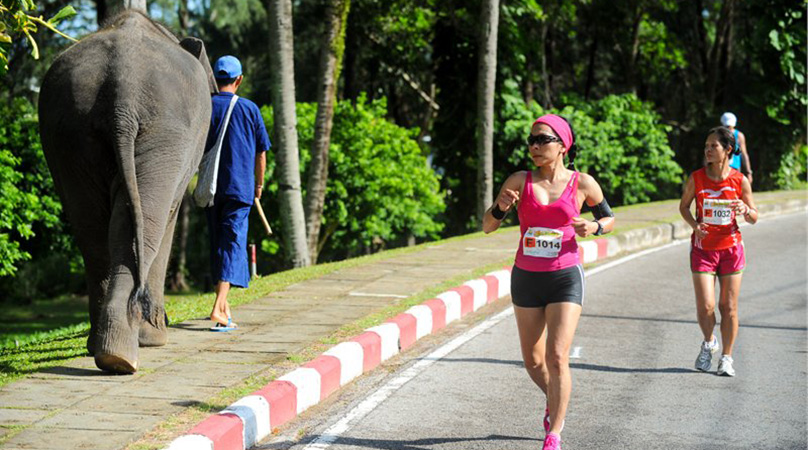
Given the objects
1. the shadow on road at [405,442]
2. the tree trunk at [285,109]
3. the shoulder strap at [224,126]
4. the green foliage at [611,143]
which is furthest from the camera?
the green foliage at [611,143]

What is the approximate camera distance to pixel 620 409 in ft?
21.4

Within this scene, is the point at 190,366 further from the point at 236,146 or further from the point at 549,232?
the point at 549,232

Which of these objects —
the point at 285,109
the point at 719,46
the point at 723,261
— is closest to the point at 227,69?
the point at 723,261

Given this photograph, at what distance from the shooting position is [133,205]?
6.10 m

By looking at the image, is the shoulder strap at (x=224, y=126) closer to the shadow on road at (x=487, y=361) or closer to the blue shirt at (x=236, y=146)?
the blue shirt at (x=236, y=146)

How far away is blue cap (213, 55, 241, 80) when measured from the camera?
793 cm

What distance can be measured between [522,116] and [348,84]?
5.19 meters

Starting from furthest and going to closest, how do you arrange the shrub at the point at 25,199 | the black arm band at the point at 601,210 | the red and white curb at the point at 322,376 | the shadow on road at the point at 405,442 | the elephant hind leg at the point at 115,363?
the shrub at the point at 25,199 < the elephant hind leg at the point at 115,363 < the black arm band at the point at 601,210 < the shadow on road at the point at 405,442 < the red and white curb at the point at 322,376

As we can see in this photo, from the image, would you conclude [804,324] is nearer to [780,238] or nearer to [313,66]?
[780,238]

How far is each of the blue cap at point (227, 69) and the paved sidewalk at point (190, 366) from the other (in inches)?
73.2

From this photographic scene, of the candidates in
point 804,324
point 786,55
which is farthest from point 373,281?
point 786,55

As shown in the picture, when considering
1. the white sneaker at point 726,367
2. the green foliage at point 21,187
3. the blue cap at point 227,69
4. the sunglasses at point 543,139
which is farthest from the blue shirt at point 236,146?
the green foliage at point 21,187

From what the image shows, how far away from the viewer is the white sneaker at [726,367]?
24.9 feet

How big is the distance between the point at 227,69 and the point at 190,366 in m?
2.38
